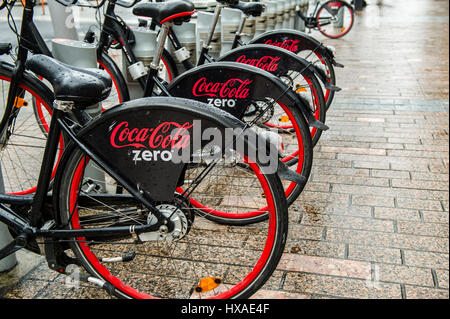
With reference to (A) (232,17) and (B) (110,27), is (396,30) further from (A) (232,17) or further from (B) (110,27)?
(B) (110,27)

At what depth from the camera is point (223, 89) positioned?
325 centimetres

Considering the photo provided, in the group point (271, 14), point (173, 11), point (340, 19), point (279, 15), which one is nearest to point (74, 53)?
point (173, 11)

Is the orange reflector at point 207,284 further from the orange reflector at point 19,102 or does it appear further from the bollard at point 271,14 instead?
the bollard at point 271,14

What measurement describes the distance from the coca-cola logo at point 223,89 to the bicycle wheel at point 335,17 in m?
9.90

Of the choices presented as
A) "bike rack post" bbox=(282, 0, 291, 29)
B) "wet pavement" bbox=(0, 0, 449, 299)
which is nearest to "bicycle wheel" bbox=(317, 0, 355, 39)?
"bike rack post" bbox=(282, 0, 291, 29)

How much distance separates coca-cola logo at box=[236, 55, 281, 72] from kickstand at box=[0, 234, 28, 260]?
2132mm

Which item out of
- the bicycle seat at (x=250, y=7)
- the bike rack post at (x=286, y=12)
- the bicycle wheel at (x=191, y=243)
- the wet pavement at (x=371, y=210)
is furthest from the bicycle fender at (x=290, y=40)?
the bike rack post at (x=286, y=12)

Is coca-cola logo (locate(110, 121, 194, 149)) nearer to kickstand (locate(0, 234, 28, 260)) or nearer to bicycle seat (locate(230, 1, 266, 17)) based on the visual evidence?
kickstand (locate(0, 234, 28, 260))

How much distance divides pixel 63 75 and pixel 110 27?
1.84 meters

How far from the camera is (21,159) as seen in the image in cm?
385

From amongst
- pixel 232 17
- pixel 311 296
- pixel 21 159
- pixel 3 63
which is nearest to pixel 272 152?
pixel 311 296

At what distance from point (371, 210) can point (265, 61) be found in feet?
4.58

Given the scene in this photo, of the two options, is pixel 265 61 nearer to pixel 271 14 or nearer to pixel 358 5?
pixel 271 14

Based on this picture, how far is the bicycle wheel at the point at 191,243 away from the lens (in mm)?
2326
